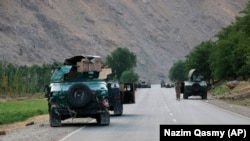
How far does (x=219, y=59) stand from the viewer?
8144 centimetres

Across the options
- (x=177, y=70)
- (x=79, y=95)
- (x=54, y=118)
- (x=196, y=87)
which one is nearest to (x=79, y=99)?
(x=79, y=95)

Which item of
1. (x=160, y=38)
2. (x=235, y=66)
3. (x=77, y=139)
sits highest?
(x=160, y=38)

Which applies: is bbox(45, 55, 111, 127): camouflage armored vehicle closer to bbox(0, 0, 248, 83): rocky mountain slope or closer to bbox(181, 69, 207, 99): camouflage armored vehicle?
bbox(181, 69, 207, 99): camouflage armored vehicle

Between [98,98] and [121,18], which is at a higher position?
[121,18]

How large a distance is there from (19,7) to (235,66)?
85.6 metres

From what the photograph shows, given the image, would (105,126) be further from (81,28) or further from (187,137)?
(81,28)

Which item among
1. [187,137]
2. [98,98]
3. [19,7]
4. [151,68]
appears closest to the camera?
[187,137]

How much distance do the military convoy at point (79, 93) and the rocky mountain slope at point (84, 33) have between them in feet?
342

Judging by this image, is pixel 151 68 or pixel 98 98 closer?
pixel 98 98

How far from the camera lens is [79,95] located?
2594cm

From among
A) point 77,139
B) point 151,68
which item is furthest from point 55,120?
point 151,68

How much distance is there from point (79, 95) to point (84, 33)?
453 ft

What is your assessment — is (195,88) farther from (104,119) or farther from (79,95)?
(79,95)

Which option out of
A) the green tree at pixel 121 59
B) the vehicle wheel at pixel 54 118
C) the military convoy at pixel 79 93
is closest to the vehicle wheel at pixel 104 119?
the military convoy at pixel 79 93
